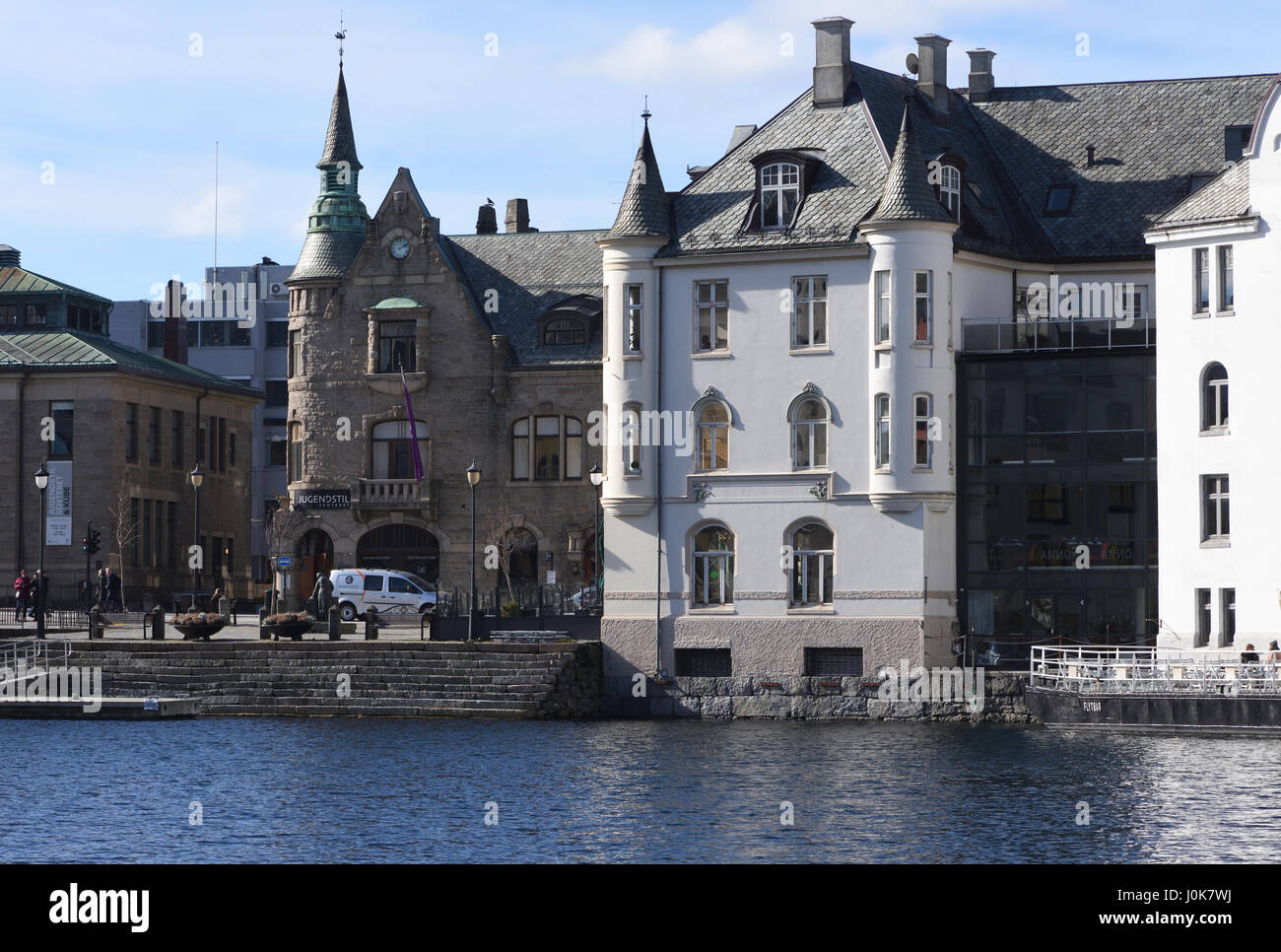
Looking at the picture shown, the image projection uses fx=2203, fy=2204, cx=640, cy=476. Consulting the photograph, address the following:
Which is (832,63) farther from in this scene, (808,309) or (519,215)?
(519,215)

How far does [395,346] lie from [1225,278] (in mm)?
33473

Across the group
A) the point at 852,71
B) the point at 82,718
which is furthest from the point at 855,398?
the point at 82,718

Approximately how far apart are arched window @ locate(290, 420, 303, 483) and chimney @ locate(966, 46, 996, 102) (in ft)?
91.3

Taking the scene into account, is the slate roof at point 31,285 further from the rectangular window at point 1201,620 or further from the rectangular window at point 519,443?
the rectangular window at point 1201,620

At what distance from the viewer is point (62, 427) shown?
3319 inches

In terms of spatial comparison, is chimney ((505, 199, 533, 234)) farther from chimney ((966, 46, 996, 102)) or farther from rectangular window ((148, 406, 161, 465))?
chimney ((966, 46, 996, 102))

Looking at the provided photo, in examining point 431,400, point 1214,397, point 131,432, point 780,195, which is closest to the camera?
point 1214,397

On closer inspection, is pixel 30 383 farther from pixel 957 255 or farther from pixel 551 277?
pixel 957 255

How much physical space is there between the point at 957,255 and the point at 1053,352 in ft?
13.2

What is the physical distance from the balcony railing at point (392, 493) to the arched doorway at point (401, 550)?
35.7 inches

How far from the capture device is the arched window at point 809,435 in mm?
60500

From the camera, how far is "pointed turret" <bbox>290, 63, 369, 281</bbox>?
269 feet

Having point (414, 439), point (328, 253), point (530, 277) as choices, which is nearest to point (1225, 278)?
point (530, 277)
